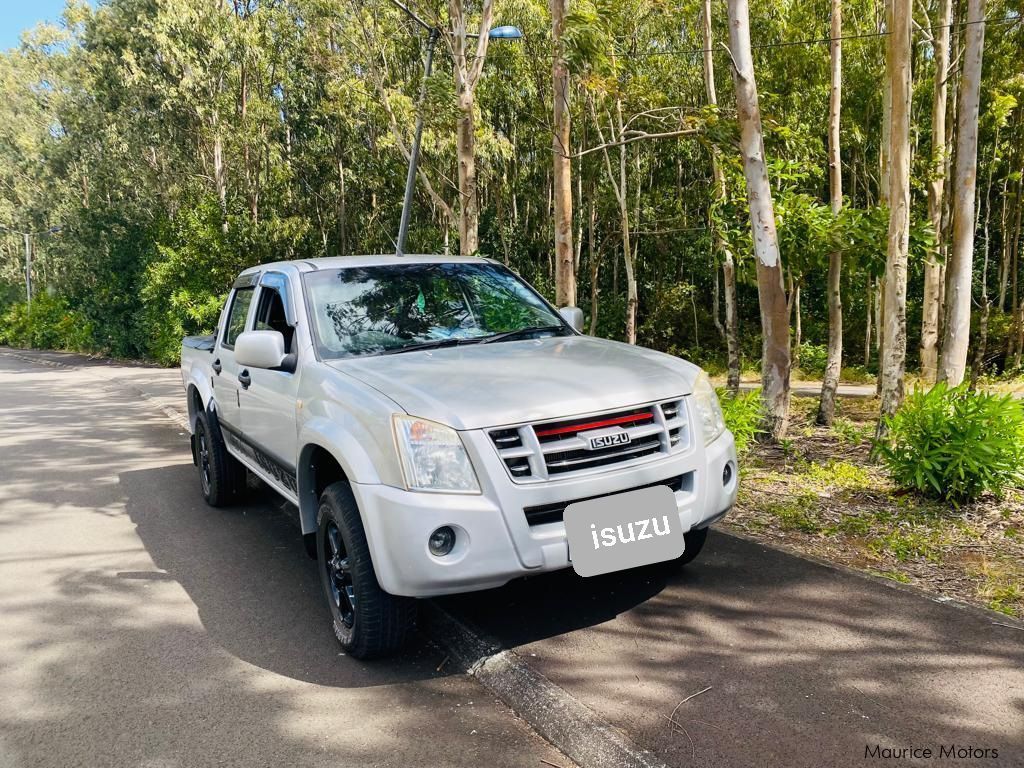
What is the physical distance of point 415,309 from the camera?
14.6 ft

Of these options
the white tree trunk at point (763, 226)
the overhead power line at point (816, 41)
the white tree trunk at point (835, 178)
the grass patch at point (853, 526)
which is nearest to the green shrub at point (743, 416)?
the white tree trunk at point (763, 226)

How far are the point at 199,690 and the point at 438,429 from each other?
61.2 inches

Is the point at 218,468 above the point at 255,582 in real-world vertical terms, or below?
above

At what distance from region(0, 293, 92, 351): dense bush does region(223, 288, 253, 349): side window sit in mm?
30210

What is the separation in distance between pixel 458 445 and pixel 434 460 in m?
0.11

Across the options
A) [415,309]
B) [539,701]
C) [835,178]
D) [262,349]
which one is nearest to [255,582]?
[262,349]

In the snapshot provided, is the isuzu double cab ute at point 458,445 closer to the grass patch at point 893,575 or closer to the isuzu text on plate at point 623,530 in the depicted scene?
the isuzu text on plate at point 623,530

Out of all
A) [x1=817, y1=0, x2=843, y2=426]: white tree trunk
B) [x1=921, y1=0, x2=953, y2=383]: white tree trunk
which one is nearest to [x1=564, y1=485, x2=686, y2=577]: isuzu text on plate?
[x1=817, y1=0, x2=843, y2=426]: white tree trunk

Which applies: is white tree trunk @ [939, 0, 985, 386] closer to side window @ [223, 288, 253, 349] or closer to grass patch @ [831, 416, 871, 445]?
grass patch @ [831, 416, 871, 445]

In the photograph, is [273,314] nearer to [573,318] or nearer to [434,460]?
[573,318]

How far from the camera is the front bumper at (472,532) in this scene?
3.07m

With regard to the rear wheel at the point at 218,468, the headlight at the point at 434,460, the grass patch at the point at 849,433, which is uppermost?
the headlight at the point at 434,460

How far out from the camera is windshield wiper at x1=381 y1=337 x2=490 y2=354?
410 cm

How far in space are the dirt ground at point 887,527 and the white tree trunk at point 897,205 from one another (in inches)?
42.9
